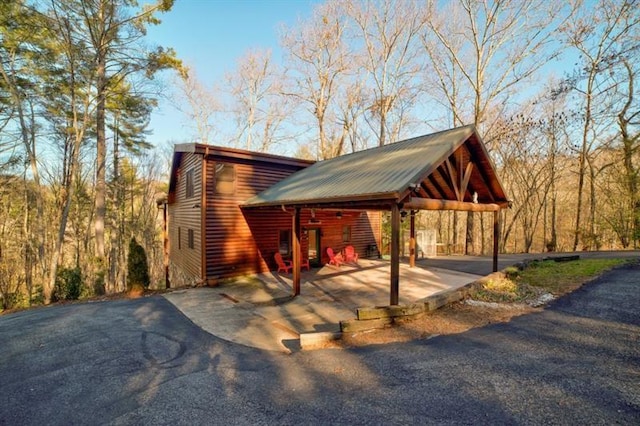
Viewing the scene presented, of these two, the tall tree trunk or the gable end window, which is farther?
the tall tree trunk

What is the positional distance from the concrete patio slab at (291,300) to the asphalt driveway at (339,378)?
711 mm

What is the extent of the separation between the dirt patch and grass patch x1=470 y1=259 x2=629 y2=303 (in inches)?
25.8

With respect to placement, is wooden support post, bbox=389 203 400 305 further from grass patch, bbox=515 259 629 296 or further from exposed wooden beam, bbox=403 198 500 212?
grass patch, bbox=515 259 629 296

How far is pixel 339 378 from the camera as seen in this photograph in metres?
3.92

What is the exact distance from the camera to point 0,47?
10953 mm

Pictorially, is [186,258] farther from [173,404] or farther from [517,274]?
[517,274]

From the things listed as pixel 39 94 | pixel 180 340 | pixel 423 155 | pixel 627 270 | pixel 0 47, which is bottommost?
pixel 180 340

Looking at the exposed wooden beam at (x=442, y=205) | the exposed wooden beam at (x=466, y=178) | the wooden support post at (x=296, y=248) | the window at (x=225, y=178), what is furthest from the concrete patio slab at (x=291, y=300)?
the window at (x=225, y=178)

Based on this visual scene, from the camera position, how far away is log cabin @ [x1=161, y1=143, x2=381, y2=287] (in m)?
10.1

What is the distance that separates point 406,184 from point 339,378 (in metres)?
3.34

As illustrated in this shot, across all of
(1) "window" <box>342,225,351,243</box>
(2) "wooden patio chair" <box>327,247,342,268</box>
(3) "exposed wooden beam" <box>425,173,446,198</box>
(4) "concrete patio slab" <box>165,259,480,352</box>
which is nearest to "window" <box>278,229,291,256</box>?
(4) "concrete patio slab" <box>165,259,480,352</box>

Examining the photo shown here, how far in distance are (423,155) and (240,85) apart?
19.9m

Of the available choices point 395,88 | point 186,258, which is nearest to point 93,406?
point 186,258

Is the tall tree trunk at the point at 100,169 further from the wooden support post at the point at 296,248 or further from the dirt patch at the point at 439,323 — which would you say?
the dirt patch at the point at 439,323
